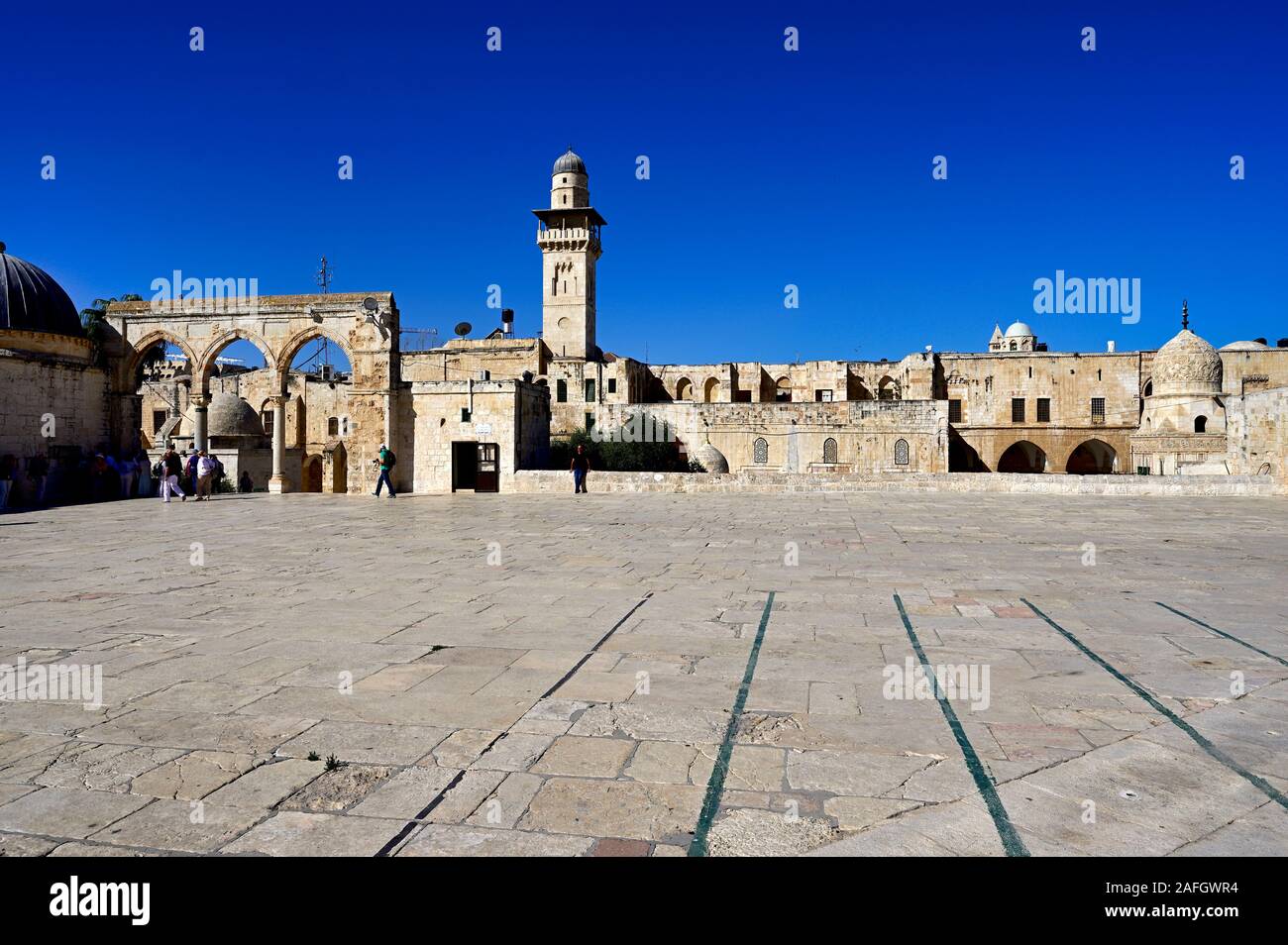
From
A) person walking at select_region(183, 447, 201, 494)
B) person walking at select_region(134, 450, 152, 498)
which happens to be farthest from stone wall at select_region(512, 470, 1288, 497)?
person walking at select_region(134, 450, 152, 498)

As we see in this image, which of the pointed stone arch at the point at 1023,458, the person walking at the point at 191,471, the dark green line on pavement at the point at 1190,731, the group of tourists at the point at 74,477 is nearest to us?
the dark green line on pavement at the point at 1190,731

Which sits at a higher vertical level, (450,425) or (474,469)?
(450,425)

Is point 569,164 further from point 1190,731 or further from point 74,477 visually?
point 1190,731

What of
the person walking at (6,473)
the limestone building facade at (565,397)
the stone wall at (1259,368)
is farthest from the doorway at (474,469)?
the stone wall at (1259,368)

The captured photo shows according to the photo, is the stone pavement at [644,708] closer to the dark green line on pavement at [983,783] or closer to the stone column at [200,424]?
the dark green line on pavement at [983,783]

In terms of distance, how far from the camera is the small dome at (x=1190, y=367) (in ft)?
115

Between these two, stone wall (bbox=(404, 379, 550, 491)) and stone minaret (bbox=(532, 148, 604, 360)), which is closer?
stone wall (bbox=(404, 379, 550, 491))

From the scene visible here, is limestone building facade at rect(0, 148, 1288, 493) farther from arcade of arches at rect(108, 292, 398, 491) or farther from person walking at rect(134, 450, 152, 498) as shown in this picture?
person walking at rect(134, 450, 152, 498)

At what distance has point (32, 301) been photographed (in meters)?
19.3

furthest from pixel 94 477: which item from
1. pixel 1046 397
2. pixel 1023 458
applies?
pixel 1023 458

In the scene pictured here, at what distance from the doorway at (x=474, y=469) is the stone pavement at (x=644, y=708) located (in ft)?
54.6

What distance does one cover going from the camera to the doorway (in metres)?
25.4

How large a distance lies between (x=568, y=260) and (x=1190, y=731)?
182ft
